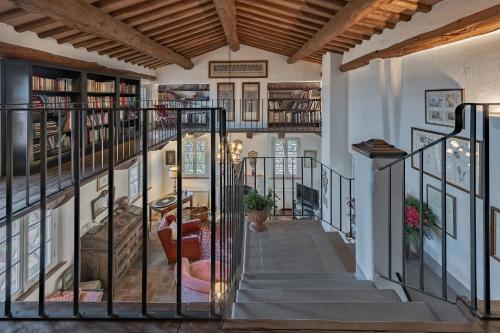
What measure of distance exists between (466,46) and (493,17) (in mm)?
779

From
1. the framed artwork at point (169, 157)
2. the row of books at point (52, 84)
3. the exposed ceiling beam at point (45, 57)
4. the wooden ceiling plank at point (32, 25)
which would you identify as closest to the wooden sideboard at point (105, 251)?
the row of books at point (52, 84)

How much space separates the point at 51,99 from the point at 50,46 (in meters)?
0.76

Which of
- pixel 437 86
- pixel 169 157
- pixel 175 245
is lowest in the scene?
pixel 175 245

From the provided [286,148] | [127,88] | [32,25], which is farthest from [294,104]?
[32,25]

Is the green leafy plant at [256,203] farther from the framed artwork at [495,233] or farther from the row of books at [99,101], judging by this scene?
the row of books at [99,101]

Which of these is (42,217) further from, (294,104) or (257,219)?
(294,104)

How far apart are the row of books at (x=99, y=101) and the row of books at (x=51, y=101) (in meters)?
0.57

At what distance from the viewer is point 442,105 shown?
4.21 meters

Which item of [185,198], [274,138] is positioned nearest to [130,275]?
[185,198]

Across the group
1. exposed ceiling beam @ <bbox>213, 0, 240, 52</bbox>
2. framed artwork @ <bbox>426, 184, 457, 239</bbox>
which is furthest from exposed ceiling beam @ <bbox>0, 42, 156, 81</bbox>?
framed artwork @ <bbox>426, 184, 457, 239</bbox>

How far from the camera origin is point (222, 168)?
173cm

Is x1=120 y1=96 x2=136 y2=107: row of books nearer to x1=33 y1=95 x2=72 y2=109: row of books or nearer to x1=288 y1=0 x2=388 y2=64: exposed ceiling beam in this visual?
x1=33 y1=95 x2=72 y2=109: row of books

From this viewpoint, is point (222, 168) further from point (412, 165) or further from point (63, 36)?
point (63, 36)

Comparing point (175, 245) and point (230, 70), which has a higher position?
point (230, 70)
